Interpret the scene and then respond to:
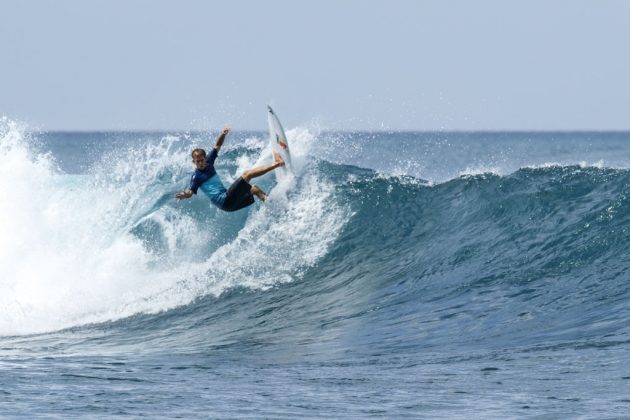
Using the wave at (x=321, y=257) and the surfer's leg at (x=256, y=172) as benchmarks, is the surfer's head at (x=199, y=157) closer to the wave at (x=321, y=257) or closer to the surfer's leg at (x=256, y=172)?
the surfer's leg at (x=256, y=172)

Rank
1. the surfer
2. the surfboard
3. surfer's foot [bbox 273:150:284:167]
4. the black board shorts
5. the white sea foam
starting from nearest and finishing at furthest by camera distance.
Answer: the surfer < the black board shorts < the white sea foam < surfer's foot [bbox 273:150:284:167] < the surfboard

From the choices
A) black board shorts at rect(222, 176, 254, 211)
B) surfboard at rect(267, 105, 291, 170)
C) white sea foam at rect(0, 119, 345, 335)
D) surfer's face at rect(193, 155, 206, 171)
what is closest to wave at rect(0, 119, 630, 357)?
white sea foam at rect(0, 119, 345, 335)

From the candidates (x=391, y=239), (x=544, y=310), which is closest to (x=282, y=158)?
(x=391, y=239)

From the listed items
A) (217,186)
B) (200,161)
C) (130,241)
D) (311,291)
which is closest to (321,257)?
(311,291)

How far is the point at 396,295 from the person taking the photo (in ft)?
40.7

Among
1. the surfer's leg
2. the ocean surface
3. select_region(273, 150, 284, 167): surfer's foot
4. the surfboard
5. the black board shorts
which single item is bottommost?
the ocean surface

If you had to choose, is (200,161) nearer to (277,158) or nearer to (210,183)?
(210,183)

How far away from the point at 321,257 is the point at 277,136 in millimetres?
1984

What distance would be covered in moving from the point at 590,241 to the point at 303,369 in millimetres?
5580

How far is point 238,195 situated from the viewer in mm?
12961

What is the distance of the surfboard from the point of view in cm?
1485

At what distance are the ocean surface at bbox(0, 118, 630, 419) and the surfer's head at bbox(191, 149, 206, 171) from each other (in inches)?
69.9

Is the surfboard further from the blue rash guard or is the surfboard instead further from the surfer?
the blue rash guard

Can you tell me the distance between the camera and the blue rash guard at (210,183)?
1285 centimetres
